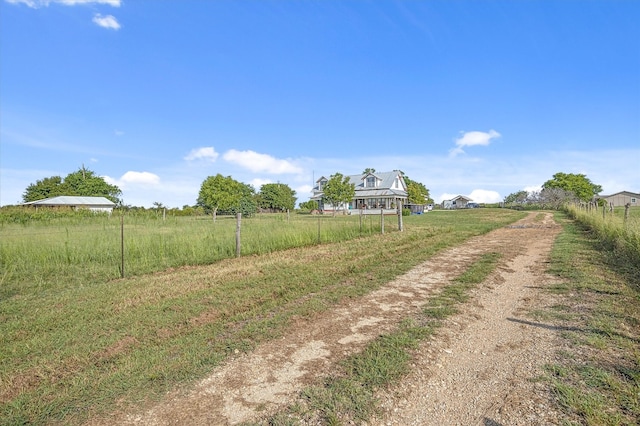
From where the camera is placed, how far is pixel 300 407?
2615 mm

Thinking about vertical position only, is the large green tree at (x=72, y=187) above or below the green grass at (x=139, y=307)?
above

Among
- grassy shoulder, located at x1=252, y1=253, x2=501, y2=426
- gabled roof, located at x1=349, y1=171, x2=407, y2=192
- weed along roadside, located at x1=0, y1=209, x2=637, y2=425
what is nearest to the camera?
grassy shoulder, located at x1=252, y1=253, x2=501, y2=426

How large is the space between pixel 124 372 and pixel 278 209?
219 feet

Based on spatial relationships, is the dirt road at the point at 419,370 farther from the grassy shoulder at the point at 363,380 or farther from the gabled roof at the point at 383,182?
the gabled roof at the point at 383,182

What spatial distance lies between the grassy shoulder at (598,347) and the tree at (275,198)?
62479 mm

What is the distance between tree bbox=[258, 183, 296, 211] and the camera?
2680 inches

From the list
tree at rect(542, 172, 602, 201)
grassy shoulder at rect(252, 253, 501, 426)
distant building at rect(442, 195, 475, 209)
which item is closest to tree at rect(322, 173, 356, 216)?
grassy shoulder at rect(252, 253, 501, 426)

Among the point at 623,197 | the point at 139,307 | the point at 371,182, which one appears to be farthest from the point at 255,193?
the point at 623,197

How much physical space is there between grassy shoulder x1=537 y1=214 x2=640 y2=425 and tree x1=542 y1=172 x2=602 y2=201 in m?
75.0

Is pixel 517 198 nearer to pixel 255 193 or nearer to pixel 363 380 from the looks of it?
pixel 255 193

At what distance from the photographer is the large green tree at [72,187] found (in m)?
57.0

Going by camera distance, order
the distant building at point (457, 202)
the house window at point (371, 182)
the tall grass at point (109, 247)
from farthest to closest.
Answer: the distant building at point (457, 202), the house window at point (371, 182), the tall grass at point (109, 247)

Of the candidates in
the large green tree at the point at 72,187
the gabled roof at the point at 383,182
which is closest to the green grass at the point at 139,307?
the gabled roof at the point at 383,182

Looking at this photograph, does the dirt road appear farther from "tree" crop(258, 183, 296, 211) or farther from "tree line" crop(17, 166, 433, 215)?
"tree" crop(258, 183, 296, 211)
